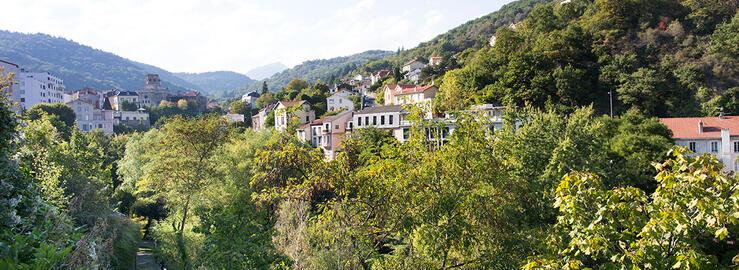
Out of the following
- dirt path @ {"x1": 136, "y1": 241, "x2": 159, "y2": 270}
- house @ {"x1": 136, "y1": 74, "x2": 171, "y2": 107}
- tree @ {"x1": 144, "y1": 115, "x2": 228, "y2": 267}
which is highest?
house @ {"x1": 136, "y1": 74, "x2": 171, "y2": 107}

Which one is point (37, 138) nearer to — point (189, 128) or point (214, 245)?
point (189, 128)

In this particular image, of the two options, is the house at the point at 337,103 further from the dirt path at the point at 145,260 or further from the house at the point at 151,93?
the house at the point at 151,93

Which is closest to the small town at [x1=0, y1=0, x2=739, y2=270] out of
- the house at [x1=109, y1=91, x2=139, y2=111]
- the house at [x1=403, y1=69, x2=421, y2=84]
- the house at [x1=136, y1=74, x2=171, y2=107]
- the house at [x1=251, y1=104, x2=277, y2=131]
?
the house at [x1=251, y1=104, x2=277, y2=131]

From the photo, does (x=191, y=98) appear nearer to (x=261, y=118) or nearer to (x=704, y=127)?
(x=261, y=118)

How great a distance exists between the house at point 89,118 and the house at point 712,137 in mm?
87813

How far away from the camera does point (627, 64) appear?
4228 cm

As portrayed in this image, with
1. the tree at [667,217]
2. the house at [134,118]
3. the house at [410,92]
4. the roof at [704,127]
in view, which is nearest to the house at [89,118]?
the house at [134,118]

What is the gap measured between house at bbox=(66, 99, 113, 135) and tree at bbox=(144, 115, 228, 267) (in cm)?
6456

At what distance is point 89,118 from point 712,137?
312 feet

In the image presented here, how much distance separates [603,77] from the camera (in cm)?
4272

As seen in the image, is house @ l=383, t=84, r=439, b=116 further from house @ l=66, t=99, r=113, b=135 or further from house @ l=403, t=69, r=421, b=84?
house @ l=66, t=99, r=113, b=135

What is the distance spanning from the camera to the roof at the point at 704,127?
31938 millimetres

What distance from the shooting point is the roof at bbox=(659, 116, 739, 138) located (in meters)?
31.9

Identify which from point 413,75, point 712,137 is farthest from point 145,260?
point 413,75
